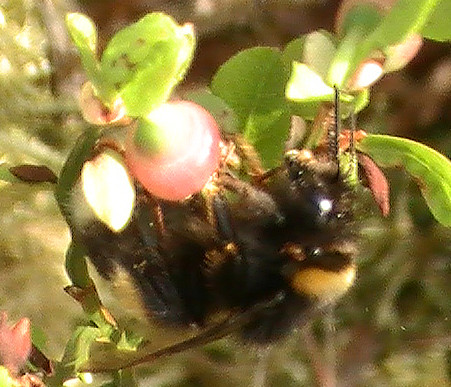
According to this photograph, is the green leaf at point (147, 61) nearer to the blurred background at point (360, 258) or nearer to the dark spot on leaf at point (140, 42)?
the dark spot on leaf at point (140, 42)

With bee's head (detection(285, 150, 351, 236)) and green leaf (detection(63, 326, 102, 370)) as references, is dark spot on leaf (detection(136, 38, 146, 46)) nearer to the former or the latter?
bee's head (detection(285, 150, 351, 236))

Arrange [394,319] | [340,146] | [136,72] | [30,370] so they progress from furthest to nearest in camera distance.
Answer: [394,319] < [30,370] < [340,146] < [136,72]

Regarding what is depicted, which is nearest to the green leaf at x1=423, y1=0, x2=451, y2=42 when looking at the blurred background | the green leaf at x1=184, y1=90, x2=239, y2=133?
the green leaf at x1=184, y1=90, x2=239, y2=133

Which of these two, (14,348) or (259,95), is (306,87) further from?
(14,348)

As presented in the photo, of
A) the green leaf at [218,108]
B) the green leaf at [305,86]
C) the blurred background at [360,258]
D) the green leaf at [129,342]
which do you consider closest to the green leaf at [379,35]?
the green leaf at [305,86]

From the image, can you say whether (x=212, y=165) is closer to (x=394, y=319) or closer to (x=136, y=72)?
(x=136, y=72)

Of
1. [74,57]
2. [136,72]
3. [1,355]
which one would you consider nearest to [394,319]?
[74,57]
